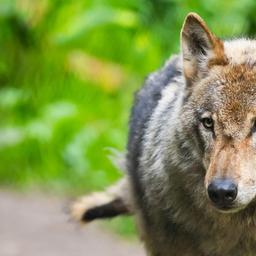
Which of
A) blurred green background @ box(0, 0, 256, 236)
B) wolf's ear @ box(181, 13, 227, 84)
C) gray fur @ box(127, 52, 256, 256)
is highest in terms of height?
blurred green background @ box(0, 0, 256, 236)

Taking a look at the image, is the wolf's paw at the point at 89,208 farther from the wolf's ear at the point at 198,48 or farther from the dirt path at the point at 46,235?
the wolf's ear at the point at 198,48

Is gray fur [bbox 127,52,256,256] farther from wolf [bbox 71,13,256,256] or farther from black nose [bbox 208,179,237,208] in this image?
black nose [bbox 208,179,237,208]

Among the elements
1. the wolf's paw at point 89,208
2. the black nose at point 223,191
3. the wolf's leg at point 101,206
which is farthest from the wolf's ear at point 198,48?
the wolf's paw at point 89,208

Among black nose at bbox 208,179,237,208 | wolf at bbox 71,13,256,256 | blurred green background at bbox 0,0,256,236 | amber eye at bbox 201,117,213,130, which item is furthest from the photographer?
blurred green background at bbox 0,0,256,236

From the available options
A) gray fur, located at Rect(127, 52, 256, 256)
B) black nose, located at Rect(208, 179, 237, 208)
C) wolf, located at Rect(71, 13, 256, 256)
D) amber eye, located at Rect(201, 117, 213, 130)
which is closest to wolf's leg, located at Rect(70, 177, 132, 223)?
wolf, located at Rect(71, 13, 256, 256)

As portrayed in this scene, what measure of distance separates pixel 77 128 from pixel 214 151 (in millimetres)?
6708

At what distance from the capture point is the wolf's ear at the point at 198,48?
611cm

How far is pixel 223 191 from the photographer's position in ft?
17.7

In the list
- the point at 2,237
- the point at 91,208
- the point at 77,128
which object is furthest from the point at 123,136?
the point at 91,208

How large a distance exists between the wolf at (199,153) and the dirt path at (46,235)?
257cm

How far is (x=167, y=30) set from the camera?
39.1 ft

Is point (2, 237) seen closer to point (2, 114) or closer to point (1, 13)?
point (2, 114)

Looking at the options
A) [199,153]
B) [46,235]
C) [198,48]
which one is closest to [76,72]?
[46,235]

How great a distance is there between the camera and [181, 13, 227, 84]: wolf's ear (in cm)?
611
